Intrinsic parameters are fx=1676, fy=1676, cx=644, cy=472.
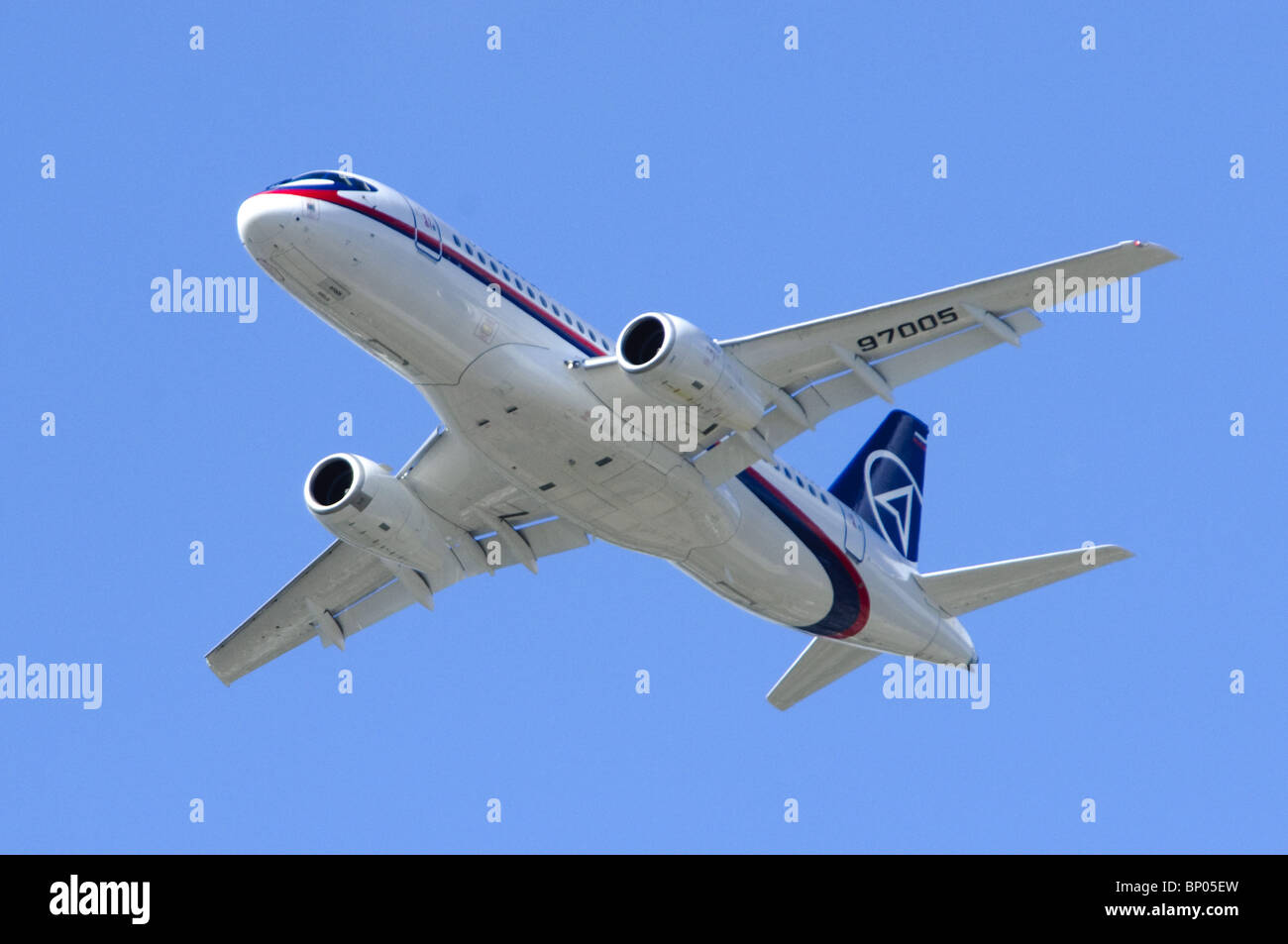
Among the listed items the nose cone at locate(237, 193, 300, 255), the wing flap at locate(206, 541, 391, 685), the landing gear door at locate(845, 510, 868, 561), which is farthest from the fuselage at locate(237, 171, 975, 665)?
the wing flap at locate(206, 541, 391, 685)

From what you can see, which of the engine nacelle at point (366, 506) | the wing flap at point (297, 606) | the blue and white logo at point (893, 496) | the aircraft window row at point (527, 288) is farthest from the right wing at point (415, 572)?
the blue and white logo at point (893, 496)

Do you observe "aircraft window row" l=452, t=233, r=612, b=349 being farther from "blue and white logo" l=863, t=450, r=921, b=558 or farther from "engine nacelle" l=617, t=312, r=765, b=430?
"blue and white logo" l=863, t=450, r=921, b=558

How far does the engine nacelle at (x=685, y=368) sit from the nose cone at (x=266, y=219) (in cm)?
538

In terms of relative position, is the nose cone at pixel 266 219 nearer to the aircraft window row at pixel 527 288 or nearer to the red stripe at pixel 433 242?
the red stripe at pixel 433 242

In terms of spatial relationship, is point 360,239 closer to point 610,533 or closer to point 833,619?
point 610,533

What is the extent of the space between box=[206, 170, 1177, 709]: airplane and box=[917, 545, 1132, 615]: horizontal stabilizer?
0.05m

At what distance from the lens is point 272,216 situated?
2506 centimetres

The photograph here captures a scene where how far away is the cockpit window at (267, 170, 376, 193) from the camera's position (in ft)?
84.1

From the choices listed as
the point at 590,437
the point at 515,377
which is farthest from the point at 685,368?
the point at 515,377

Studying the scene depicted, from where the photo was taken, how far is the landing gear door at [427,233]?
86.2 ft

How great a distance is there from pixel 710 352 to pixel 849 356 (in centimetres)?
294

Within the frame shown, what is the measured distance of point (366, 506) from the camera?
29734 mm

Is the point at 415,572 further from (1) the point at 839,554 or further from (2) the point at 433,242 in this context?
(2) the point at 433,242
